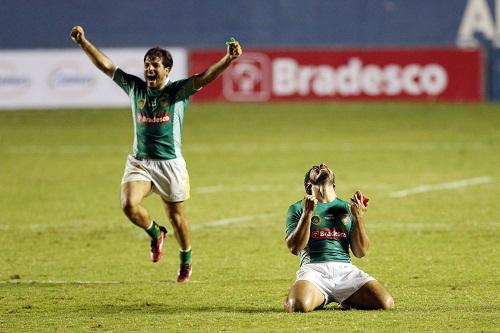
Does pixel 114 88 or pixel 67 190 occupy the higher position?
pixel 114 88

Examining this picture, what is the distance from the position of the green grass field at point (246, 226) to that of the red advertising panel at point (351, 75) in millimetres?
2331

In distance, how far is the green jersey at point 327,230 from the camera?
9094mm

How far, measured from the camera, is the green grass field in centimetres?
892

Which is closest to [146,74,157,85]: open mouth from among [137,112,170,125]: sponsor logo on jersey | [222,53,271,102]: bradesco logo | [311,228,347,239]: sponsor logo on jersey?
[137,112,170,125]: sponsor logo on jersey

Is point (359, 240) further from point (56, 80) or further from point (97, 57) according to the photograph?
point (56, 80)

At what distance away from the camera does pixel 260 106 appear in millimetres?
32719

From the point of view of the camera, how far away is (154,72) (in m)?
10.3

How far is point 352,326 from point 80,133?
19.8 m

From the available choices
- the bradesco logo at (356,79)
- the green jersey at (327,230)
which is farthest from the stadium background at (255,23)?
the green jersey at (327,230)

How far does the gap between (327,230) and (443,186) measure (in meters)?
8.72

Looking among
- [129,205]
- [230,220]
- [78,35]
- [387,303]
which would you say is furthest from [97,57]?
[230,220]

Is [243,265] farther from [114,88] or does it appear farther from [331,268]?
[114,88]

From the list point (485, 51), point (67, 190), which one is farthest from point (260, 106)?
point (67, 190)

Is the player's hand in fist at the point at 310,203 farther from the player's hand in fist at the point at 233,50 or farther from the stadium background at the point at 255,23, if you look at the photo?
the stadium background at the point at 255,23
